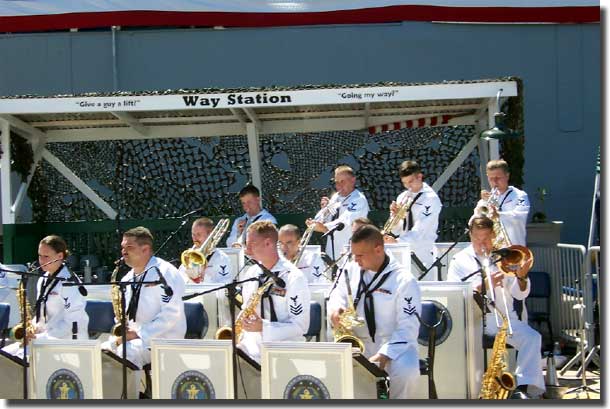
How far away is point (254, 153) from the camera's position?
13.7 meters

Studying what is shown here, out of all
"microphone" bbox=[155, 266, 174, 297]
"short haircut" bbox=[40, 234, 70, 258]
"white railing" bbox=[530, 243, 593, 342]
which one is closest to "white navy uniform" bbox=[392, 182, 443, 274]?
"white railing" bbox=[530, 243, 593, 342]

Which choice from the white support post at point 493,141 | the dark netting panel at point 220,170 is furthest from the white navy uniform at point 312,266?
the dark netting panel at point 220,170

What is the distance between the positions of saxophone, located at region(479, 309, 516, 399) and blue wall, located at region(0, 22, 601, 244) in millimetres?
10227

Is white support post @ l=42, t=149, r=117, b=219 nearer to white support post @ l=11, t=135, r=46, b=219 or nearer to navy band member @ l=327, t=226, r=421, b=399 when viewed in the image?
white support post @ l=11, t=135, r=46, b=219

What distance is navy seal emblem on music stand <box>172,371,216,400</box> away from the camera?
243 inches

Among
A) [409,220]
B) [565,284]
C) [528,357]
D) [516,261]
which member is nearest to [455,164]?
[409,220]

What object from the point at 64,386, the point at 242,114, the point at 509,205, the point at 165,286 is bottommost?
the point at 64,386

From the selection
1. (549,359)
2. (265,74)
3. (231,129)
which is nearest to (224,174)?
(231,129)

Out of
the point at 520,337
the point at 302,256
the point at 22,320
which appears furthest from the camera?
the point at 302,256

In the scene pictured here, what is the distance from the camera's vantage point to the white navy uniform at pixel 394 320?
21.4ft

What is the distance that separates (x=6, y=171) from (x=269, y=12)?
6596 mm

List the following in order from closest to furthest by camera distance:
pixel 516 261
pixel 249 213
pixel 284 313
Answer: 1. pixel 284 313
2. pixel 516 261
3. pixel 249 213

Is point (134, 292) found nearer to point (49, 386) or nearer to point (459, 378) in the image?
point (49, 386)

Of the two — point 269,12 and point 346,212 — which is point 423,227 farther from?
point 269,12
